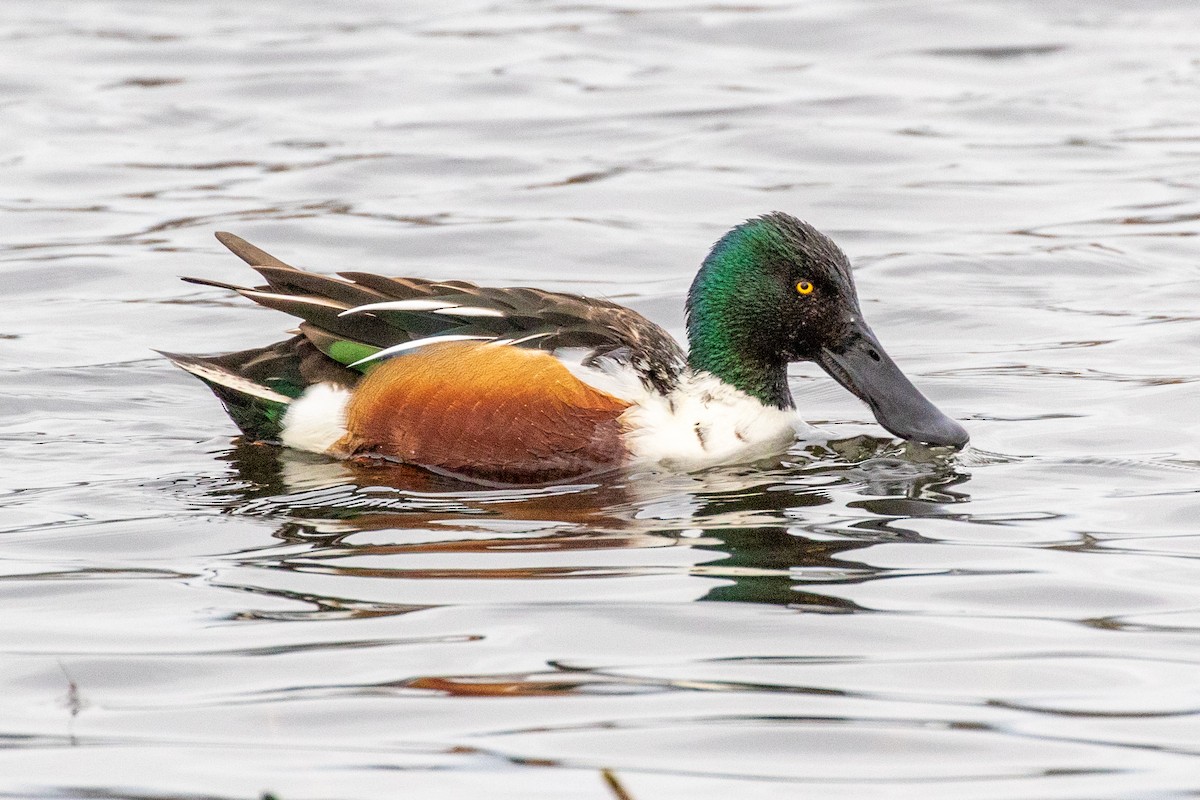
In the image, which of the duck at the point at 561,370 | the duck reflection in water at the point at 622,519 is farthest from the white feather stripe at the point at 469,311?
the duck reflection in water at the point at 622,519

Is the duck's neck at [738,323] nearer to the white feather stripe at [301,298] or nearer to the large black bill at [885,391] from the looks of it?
the large black bill at [885,391]

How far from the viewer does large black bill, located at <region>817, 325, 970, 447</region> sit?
6.51 m

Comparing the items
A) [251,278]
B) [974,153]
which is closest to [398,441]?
[251,278]

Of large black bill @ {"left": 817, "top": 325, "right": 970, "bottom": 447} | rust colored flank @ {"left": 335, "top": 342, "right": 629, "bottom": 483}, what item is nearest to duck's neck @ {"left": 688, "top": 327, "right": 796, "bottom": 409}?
large black bill @ {"left": 817, "top": 325, "right": 970, "bottom": 447}

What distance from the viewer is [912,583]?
5.17 metres

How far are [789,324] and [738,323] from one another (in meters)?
0.17

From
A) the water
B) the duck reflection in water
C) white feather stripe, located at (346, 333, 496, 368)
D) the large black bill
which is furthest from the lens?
the large black bill

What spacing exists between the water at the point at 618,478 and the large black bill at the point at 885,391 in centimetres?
12

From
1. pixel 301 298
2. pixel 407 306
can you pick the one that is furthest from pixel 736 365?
pixel 301 298

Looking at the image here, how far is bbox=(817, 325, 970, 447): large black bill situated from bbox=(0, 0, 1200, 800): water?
0.40 ft

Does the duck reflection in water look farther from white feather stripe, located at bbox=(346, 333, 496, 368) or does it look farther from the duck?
white feather stripe, located at bbox=(346, 333, 496, 368)

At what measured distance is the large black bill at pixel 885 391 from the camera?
6.51 metres

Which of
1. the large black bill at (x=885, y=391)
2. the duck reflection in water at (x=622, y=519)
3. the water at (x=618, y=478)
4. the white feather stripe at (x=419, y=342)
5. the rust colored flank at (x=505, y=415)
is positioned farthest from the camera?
the large black bill at (x=885, y=391)

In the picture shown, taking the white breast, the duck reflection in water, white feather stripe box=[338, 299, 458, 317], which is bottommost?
the duck reflection in water
